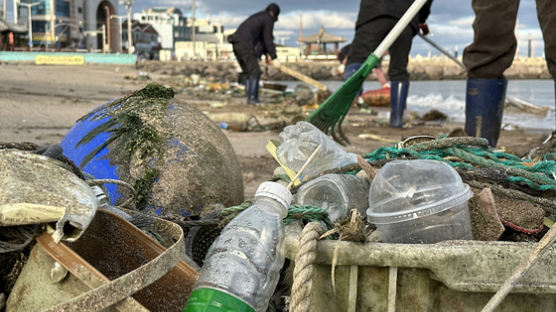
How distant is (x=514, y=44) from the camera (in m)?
4.30

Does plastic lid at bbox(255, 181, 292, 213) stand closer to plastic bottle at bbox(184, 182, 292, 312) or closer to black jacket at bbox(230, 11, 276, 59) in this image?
plastic bottle at bbox(184, 182, 292, 312)

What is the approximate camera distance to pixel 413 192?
175 centimetres

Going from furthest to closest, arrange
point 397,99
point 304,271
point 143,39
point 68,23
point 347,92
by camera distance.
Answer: point 143,39
point 68,23
point 397,99
point 347,92
point 304,271

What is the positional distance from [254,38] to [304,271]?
12.2 m

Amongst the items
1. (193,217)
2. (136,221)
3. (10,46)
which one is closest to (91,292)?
(136,221)

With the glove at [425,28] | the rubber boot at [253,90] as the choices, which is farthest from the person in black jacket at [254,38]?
the glove at [425,28]

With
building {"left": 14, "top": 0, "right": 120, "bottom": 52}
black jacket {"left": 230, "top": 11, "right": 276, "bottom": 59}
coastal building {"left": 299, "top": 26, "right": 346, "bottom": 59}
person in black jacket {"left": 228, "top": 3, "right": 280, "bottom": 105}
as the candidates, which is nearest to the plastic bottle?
person in black jacket {"left": 228, "top": 3, "right": 280, "bottom": 105}

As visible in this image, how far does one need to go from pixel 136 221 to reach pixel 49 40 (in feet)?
215

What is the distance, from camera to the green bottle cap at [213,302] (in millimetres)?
1259

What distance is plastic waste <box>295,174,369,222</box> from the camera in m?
2.12

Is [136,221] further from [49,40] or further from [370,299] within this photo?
[49,40]

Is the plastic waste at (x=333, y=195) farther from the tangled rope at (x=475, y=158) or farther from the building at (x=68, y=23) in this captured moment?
the building at (x=68, y=23)

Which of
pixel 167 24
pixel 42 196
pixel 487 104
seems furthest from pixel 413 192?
pixel 167 24

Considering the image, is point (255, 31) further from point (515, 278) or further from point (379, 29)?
point (515, 278)
